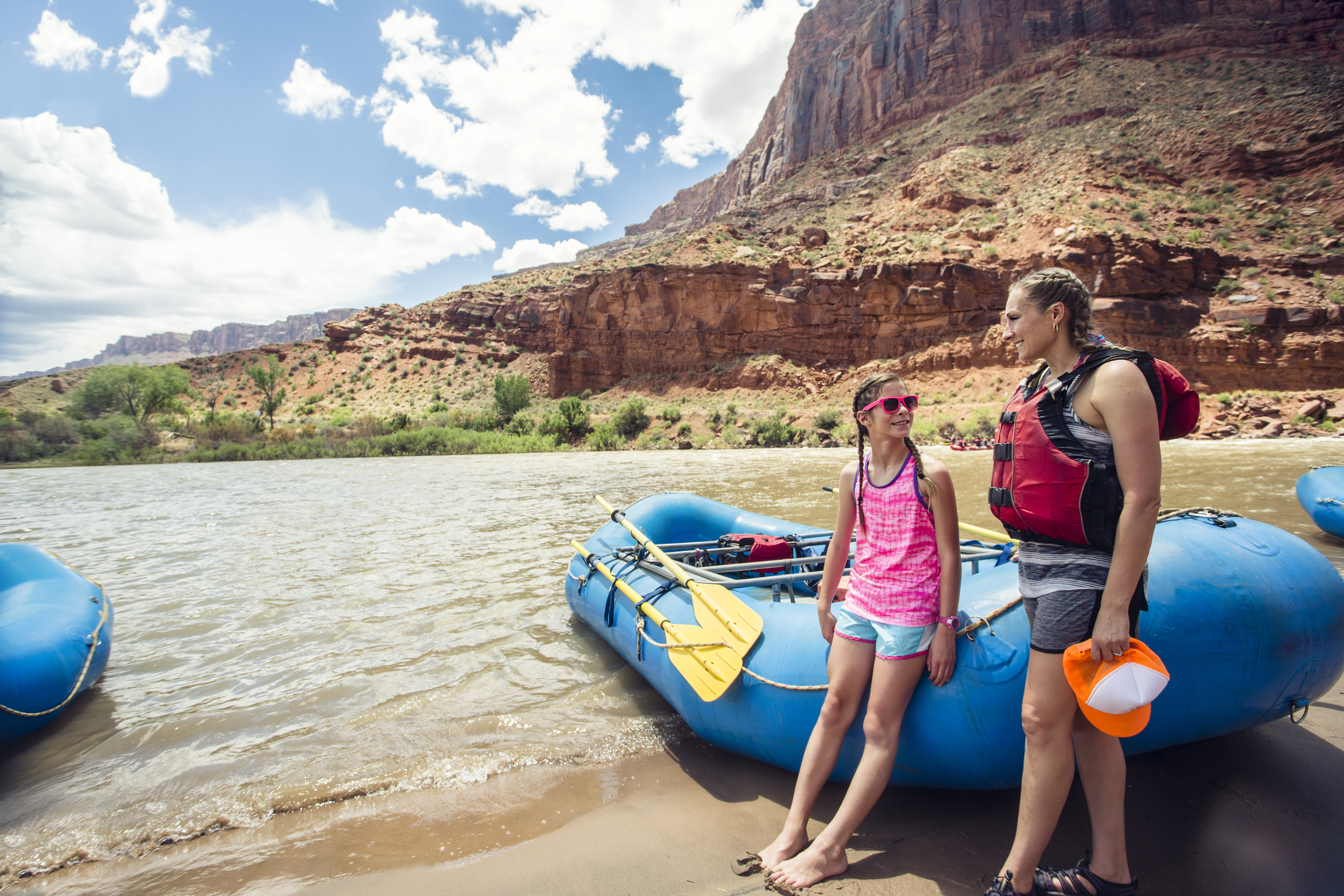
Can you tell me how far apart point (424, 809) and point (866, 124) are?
74.3m

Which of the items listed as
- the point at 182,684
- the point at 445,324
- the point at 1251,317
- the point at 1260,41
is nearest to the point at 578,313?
the point at 445,324

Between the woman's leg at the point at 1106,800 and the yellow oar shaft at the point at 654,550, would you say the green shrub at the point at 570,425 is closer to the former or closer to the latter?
the yellow oar shaft at the point at 654,550

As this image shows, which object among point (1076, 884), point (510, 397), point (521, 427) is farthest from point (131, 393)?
point (1076, 884)

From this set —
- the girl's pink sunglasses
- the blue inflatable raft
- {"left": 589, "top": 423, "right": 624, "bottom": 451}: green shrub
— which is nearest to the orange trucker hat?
the girl's pink sunglasses

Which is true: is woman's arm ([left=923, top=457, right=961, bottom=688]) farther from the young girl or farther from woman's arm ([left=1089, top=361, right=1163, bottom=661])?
woman's arm ([left=1089, top=361, right=1163, bottom=661])

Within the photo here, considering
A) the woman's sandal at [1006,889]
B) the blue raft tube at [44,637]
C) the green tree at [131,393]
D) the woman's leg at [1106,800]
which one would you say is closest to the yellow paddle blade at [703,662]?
the woman's sandal at [1006,889]

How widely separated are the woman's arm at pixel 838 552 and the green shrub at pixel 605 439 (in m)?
26.8

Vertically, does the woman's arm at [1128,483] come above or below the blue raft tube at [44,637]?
above

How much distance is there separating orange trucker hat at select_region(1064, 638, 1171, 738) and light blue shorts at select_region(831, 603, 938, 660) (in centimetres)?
50

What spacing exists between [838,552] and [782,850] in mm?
1081

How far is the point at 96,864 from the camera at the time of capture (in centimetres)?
239

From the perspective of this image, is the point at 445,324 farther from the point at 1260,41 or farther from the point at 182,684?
the point at 1260,41

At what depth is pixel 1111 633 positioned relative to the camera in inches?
57.4

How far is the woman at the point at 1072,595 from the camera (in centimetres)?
146
